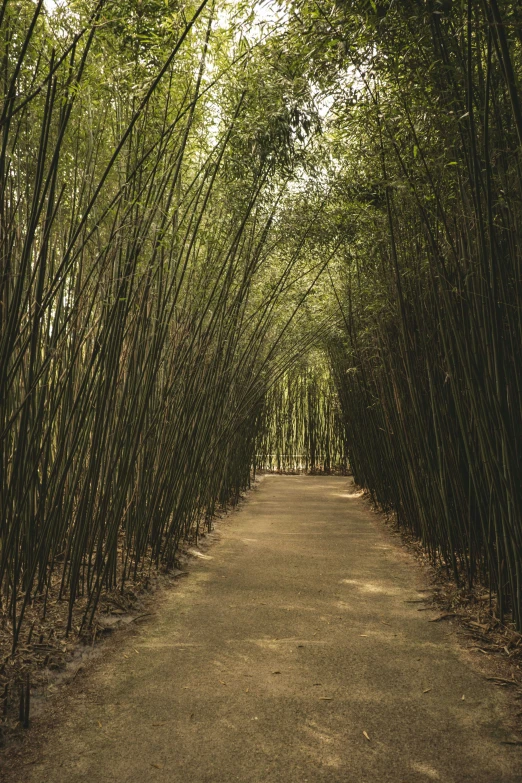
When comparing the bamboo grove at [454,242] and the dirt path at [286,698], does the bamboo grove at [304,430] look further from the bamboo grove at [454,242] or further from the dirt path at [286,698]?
the dirt path at [286,698]

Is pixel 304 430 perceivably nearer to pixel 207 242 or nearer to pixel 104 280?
pixel 207 242

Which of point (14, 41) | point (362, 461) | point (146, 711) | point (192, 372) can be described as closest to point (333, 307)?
point (362, 461)

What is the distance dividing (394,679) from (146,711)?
78 centimetres

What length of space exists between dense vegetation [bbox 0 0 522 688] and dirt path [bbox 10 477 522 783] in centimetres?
33

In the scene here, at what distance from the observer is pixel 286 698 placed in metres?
1.84

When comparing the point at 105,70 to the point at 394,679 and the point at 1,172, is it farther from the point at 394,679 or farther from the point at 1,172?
the point at 394,679

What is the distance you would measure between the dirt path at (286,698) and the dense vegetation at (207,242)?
0.33 metres

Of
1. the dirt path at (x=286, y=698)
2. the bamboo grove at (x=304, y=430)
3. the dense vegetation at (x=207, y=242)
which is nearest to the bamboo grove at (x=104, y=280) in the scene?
the dense vegetation at (x=207, y=242)

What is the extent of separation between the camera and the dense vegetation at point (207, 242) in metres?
1.92

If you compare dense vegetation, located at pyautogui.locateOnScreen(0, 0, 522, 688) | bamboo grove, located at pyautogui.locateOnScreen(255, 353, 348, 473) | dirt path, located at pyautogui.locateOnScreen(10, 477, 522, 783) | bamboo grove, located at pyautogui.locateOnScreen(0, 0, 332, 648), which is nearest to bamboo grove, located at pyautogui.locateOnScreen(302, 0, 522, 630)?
dense vegetation, located at pyautogui.locateOnScreen(0, 0, 522, 688)

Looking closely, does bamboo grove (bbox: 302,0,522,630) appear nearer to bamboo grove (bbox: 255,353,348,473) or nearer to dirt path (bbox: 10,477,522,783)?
dirt path (bbox: 10,477,522,783)

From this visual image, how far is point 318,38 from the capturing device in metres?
2.21

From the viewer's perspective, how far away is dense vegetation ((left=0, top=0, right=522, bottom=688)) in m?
1.92

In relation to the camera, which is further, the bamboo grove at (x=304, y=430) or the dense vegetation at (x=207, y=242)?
the bamboo grove at (x=304, y=430)
